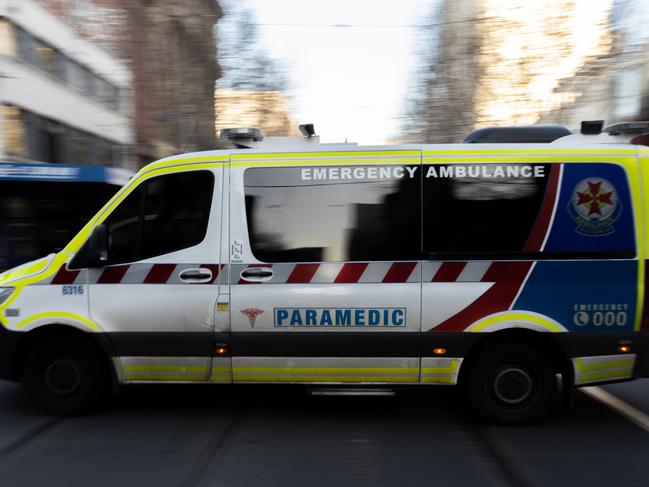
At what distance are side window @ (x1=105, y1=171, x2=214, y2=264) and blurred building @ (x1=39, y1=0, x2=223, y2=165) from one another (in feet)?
39.6

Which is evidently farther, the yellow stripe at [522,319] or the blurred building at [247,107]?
the blurred building at [247,107]

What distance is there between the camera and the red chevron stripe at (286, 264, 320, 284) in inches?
178

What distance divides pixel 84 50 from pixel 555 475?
92.6ft

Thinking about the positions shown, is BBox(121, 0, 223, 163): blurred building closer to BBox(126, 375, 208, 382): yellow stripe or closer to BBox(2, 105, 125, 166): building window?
BBox(2, 105, 125, 166): building window

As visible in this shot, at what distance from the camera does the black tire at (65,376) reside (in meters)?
4.75

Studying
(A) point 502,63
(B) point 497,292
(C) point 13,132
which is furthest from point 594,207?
(C) point 13,132

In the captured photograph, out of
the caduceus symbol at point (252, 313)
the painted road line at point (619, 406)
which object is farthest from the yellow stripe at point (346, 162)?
the painted road line at point (619, 406)

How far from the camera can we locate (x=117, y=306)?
4.66m

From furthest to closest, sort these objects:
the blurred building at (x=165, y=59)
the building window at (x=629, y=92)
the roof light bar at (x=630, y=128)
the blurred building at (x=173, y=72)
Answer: the blurred building at (x=173, y=72)
the blurred building at (x=165, y=59)
the building window at (x=629, y=92)
the roof light bar at (x=630, y=128)

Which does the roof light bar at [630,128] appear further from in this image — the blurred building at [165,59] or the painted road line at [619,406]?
the blurred building at [165,59]

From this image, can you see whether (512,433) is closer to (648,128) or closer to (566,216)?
(566,216)

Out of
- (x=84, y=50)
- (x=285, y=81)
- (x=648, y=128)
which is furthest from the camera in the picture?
(x=84, y=50)

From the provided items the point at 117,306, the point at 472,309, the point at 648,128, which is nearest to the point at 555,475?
the point at 472,309

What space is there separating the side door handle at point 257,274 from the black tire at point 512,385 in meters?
1.83
